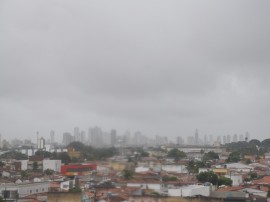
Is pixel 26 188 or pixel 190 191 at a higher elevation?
pixel 190 191

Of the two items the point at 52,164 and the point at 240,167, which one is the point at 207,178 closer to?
the point at 240,167


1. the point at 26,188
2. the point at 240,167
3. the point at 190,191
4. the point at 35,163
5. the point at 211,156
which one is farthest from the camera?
the point at 211,156

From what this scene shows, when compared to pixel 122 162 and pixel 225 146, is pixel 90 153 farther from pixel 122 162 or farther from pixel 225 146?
pixel 225 146

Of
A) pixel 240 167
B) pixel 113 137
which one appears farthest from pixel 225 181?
pixel 113 137

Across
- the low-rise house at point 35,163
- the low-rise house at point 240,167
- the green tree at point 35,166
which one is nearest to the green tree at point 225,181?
the low-rise house at point 240,167

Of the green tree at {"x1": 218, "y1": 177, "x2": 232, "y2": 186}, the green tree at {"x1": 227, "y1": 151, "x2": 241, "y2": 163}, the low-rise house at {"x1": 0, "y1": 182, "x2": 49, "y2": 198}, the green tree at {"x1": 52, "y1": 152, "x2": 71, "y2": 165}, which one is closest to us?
the low-rise house at {"x1": 0, "y1": 182, "x2": 49, "y2": 198}

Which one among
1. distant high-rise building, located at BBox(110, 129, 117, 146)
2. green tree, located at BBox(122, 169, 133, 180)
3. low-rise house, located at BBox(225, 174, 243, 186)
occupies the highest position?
distant high-rise building, located at BBox(110, 129, 117, 146)

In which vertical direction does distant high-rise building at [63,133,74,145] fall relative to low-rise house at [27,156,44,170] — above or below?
above

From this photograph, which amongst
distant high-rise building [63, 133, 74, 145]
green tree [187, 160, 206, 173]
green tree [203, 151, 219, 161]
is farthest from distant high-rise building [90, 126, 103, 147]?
green tree [203, 151, 219, 161]

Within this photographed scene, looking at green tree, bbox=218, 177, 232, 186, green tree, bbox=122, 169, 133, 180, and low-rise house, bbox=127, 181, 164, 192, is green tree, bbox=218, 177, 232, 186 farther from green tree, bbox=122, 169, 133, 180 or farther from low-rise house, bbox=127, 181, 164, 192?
green tree, bbox=122, 169, 133, 180

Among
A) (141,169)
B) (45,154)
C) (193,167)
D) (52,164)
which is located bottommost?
(52,164)

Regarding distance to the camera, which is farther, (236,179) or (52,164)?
(52,164)

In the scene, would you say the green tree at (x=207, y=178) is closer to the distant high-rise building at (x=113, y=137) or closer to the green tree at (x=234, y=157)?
the distant high-rise building at (x=113, y=137)

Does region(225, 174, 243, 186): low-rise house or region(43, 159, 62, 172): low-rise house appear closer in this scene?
region(225, 174, 243, 186): low-rise house
